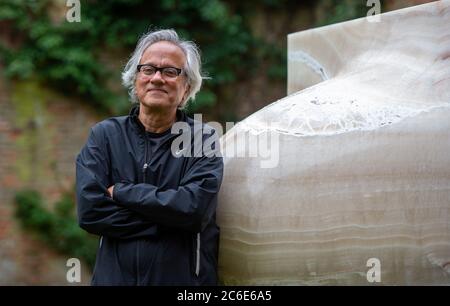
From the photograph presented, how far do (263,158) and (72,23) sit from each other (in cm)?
377

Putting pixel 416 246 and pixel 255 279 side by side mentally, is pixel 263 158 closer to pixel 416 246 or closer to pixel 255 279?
pixel 255 279

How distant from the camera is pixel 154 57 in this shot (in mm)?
2318

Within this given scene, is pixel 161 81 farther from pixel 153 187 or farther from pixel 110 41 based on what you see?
pixel 110 41

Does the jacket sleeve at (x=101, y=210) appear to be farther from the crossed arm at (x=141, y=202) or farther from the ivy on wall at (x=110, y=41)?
the ivy on wall at (x=110, y=41)

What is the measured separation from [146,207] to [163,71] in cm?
49

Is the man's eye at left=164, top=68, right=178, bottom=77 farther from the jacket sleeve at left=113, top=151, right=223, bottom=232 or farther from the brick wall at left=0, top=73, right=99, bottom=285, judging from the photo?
the brick wall at left=0, top=73, right=99, bottom=285

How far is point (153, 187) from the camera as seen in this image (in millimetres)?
2156

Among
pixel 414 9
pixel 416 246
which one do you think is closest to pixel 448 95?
A: pixel 414 9

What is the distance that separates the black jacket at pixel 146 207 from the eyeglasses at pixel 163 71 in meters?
0.20

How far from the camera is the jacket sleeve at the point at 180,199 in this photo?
83.1 inches
